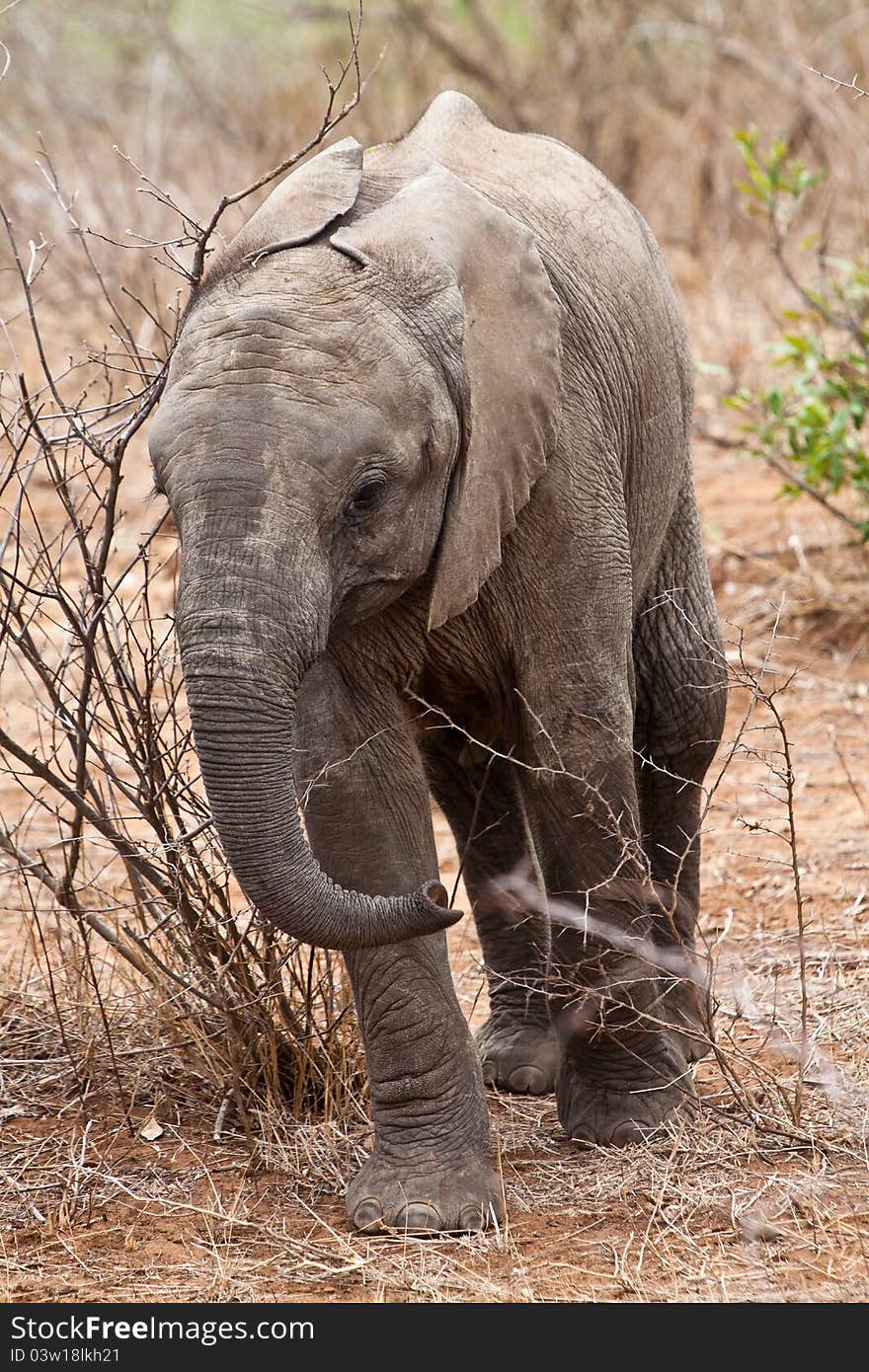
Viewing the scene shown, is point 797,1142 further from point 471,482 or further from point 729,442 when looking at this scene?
point 729,442

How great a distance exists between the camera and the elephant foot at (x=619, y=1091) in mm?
4328

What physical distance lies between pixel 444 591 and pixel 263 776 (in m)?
0.59

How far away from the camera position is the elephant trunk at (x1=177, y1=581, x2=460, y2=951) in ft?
10.6

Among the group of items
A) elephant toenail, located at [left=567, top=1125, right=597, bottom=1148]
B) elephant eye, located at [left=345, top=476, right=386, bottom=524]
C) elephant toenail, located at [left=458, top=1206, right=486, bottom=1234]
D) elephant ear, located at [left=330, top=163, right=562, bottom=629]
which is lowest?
elephant toenail, located at [left=458, top=1206, right=486, bottom=1234]

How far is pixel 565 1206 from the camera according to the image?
4.04 meters

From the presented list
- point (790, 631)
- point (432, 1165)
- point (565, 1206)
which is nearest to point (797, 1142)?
point (565, 1206)

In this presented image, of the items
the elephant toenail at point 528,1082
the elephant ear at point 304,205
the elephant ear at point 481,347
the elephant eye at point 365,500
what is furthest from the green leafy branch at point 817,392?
the elephant eye at point 365,500

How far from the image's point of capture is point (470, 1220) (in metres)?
3.92

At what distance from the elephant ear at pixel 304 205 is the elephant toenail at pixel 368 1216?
204cm

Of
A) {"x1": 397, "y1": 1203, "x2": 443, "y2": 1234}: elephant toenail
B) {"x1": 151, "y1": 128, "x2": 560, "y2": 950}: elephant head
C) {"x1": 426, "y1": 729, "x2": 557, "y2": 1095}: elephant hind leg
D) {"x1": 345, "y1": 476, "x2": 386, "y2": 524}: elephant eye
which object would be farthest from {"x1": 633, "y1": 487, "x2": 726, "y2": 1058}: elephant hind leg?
{"x1": 345, "y1": 476, "x2": 386, "y2": 524}: elephant eye

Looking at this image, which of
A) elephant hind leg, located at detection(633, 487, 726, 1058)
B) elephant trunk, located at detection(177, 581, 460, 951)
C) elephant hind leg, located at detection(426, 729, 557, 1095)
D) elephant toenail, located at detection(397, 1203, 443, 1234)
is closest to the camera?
elephant trunk, located at detection(177, 581, 460, 951)

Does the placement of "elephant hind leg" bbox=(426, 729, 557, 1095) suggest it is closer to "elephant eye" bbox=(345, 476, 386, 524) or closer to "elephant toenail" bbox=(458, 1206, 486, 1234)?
"elephant toenail" bbox=(458, 1206, 486, 1234)

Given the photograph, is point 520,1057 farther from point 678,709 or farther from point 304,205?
point 304,205

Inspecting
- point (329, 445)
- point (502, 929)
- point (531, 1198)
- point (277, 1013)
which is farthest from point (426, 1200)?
point (329, 445)
